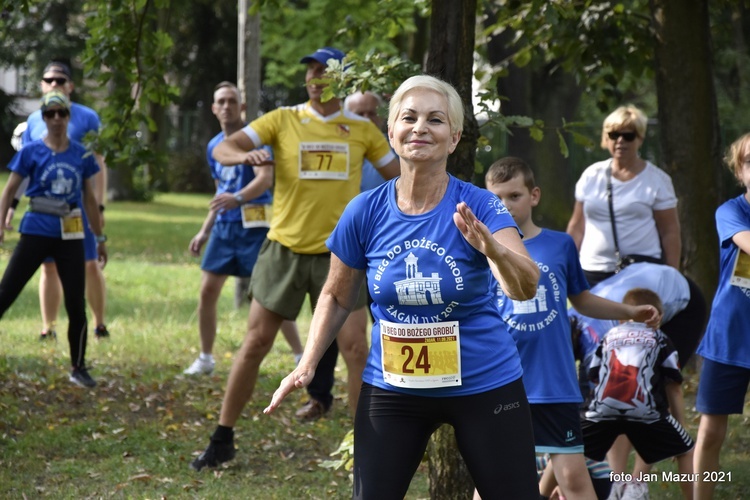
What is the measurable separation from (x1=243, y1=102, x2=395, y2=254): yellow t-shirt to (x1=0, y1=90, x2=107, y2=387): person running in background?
6.87 ft

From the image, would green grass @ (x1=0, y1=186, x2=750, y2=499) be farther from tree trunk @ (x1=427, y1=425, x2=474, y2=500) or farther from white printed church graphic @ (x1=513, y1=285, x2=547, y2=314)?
white printed church graphic @ (x1=513, y1=285, x2=547, y2=314)

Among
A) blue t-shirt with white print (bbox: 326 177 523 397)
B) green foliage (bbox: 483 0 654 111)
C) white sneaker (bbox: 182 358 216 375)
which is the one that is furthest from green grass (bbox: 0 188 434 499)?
green foliage (bbox: 483 0 654 111)

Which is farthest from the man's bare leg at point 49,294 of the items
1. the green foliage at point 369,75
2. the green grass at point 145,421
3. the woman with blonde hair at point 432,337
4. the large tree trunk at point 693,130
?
the woman with blonde hair at point 432,337

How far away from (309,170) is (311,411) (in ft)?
6.37

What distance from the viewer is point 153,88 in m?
7.50

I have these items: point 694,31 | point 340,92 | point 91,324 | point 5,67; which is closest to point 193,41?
point 5,67

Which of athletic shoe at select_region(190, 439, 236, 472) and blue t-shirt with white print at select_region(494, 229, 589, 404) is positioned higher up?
blue t-shirt with white print at select_region(494, 229, 589, 404)

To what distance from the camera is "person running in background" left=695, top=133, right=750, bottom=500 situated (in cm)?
502

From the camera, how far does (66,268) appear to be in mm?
7961

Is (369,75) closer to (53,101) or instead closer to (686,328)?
(686,328)

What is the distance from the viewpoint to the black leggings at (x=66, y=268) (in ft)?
26.0

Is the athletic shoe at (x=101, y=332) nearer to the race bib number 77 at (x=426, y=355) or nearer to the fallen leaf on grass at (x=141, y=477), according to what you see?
the fallen leaf on grass at (x=141, y=477)

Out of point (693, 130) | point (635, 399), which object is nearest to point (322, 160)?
point (635, 399)

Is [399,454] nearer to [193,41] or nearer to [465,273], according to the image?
[465,273]
